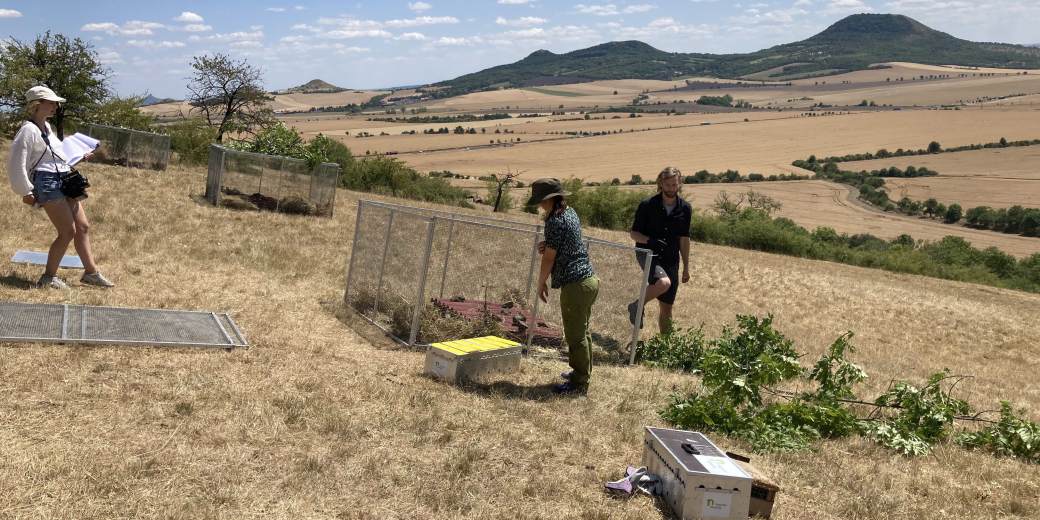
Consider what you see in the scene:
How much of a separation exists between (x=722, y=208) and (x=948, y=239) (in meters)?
12.6

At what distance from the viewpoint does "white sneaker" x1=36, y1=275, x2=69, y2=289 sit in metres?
8.53

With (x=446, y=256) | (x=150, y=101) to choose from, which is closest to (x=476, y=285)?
(x=446, y=256)

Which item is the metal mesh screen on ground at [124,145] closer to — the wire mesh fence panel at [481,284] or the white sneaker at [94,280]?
the white sneaker at [94,280]

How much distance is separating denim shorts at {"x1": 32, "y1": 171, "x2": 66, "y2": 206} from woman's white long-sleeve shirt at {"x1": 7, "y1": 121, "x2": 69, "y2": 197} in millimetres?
55

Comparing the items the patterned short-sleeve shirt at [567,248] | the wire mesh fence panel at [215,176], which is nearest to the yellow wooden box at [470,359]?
the patterned short-sleeve shirt at [567,248]

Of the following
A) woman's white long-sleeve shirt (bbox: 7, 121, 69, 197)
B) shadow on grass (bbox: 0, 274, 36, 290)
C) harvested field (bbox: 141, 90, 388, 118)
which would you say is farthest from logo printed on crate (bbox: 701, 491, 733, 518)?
harvested field (bbox: 141, 90, 388, 118)

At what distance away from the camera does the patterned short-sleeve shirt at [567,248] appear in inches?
264

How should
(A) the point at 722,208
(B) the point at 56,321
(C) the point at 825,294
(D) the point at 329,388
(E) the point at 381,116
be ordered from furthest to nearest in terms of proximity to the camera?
(E) the point at 381,116
(A) the point at 722,208
(C) the point at 825,294
(B) the point at 56,321
(D) the point at 329,388

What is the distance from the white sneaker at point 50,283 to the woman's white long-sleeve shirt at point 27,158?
949 mm

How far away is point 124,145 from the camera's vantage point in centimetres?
2194

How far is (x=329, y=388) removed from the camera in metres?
6.29

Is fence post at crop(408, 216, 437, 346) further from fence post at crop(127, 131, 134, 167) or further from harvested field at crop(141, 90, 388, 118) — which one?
harvested field at crop(141, 90, 388, 118)

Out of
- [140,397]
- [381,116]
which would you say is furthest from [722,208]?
[381,116]

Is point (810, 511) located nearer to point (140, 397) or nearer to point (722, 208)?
point (140, 397)
